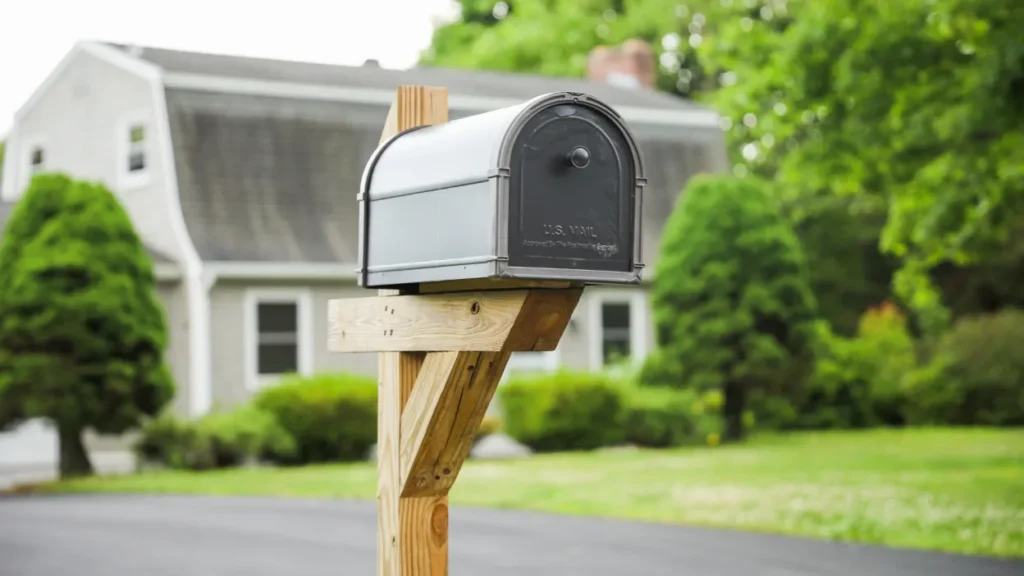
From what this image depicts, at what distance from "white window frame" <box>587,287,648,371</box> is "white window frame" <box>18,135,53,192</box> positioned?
888 cm

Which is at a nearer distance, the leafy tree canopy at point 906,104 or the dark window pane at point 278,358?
the leafy tree canopy at point 906,104

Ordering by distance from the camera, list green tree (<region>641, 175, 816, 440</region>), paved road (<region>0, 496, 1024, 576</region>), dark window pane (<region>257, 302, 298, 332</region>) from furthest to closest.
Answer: dark window pane (<region>257, 302, 298, 332</region>) < green tree (<region>641, 175, 816, 440</region>) < paved road (<region>0, 496, 1024, 576</region>)

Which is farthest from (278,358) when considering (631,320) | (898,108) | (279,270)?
(898,108)

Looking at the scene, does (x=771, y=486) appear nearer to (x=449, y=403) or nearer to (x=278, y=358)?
(x=449, y=403)

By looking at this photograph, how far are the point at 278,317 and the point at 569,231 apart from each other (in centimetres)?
1724

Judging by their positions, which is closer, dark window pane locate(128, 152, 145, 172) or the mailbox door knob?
the mailbox door knob

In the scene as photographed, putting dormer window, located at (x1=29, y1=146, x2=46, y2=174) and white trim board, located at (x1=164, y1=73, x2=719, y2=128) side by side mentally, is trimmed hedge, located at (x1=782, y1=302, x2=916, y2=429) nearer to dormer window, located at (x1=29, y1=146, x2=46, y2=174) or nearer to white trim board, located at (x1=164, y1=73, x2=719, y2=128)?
white trim board, located at (x1=164, y1=73, x2=719, y2=128)

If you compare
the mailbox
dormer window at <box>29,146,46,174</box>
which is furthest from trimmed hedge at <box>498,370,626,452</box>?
the mailbox

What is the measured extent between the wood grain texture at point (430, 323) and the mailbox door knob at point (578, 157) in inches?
16.7

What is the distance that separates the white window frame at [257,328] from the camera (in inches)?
816

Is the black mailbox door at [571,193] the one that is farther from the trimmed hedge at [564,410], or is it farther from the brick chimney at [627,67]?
the brick chimney at [627,67]

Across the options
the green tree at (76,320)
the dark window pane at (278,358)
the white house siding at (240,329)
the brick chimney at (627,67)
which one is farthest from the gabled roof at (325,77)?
the green tree at (76,320)

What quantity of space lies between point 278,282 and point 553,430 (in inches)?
191

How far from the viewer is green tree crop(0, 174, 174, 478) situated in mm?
15773
